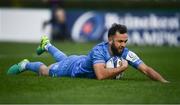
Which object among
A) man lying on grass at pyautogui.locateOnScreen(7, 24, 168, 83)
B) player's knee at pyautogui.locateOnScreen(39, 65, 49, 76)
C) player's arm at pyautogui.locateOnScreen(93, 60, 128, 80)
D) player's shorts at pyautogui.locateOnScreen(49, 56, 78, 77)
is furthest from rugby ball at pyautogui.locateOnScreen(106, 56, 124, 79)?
player's knee at pyautogui.locateOnScreen(39, 65, 49, 76)

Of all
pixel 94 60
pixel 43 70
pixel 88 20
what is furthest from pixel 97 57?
pixel 88 20

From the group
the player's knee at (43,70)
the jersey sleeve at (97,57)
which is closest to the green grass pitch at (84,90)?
the player's knee at (43,70)

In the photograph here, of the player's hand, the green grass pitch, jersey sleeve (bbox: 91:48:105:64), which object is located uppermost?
jersey sleeve (bbox: 91:48:105:64)

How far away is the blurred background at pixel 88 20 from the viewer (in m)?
30.4

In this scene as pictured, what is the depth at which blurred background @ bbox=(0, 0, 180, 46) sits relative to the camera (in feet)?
99.8

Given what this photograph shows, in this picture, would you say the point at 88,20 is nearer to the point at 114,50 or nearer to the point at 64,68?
the point at 64,68

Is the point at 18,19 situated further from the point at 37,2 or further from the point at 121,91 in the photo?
the point at 121,91

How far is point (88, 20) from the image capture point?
3100 cm

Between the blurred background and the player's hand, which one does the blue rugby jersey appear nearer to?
the player's hand

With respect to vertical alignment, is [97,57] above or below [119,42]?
below

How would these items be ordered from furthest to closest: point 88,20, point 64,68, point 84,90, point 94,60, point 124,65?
point 88,20, point 64,68, point 94,60, point 124,65, point 84,90

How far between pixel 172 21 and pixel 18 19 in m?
6.91

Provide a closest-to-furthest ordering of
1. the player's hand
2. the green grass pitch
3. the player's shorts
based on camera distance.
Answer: the green grass pitch
the player's hand
the player's shorts

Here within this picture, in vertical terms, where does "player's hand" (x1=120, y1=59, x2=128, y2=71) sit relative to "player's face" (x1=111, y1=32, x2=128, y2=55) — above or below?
below
